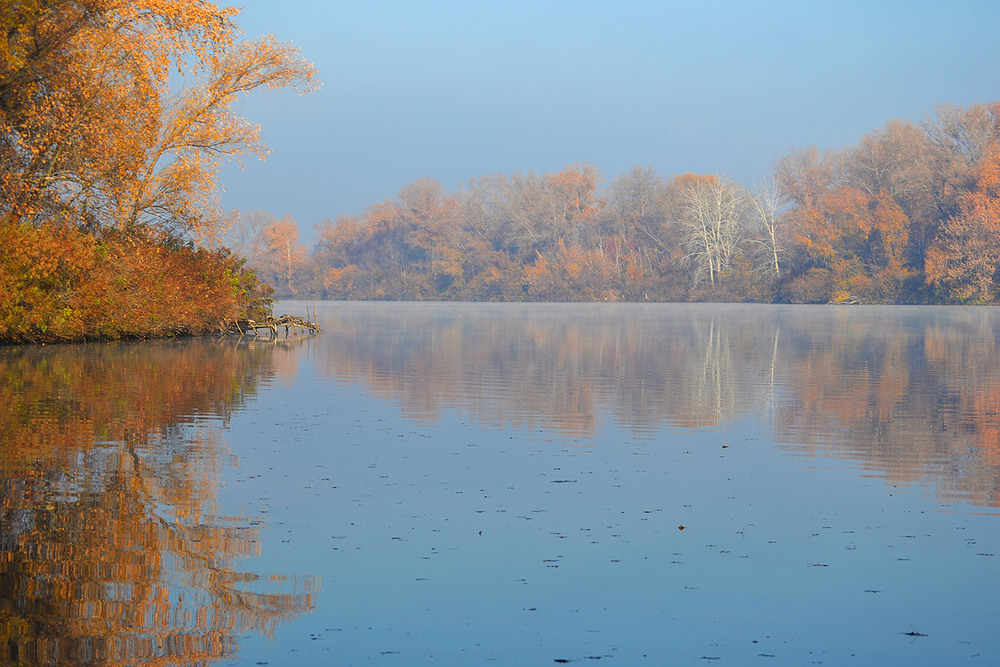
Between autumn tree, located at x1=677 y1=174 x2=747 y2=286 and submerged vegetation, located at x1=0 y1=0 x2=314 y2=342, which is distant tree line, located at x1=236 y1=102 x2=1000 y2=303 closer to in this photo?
autumn tree, located at x1=677 y1=174 x2=747 y2=286

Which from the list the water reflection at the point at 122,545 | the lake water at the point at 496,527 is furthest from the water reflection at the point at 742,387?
the water reflection at the point at 122,545

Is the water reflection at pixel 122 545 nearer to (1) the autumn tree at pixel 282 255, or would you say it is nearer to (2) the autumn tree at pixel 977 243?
(2) the autumn tree at pixel 977 243

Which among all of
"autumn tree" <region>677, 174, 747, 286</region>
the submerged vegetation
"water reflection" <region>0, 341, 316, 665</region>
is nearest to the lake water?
"water reflection" <region>0, 341, 316, 665</region>

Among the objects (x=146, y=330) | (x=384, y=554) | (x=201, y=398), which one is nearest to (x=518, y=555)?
(x=384, y=554)

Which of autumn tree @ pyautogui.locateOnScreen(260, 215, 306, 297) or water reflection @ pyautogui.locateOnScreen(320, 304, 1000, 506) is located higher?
autumn tree @ pyautogui.locateOnScreen(260, 215, 306, 297)

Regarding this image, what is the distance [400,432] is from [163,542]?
576cm

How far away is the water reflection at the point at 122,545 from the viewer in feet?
16.9

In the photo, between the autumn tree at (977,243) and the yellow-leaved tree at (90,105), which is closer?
the yellow-leaved tree at (90,105)

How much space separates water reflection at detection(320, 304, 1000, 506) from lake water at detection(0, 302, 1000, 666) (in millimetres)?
118

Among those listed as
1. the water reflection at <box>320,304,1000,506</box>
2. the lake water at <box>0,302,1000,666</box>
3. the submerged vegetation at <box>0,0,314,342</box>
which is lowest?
the lake water at <box>0,302,1000,666</box>

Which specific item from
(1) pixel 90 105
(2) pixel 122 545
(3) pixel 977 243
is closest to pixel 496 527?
(2) pixel 122 545

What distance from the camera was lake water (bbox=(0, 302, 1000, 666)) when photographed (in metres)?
5.26

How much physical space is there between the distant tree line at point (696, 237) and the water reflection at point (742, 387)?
5628cm

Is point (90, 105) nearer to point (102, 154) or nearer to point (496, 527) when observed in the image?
point (102, 154)
